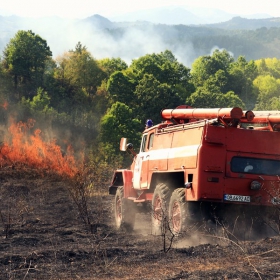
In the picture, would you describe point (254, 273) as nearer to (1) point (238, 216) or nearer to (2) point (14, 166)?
(1) point (238, 216)

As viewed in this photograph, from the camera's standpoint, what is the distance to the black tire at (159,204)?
15406 mm

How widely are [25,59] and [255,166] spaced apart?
60.6m

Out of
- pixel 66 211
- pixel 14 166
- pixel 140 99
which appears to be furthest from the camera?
pixel 140 99

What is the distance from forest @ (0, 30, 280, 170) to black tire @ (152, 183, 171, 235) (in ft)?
104

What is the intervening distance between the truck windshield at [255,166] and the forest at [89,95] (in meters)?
33.6

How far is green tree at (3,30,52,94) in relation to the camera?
71.4m

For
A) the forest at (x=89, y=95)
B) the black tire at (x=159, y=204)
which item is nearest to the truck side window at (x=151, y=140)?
the black tire at (x=159, y=204)

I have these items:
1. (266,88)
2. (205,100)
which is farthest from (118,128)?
(266,88)

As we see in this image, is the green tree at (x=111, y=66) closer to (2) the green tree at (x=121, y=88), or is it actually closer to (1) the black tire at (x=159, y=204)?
(2) the green tree at (x=121, y=88)

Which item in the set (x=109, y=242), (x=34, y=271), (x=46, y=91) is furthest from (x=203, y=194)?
(x=46, y=91)

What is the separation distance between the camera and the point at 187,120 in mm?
17234

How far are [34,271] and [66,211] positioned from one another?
540 inches

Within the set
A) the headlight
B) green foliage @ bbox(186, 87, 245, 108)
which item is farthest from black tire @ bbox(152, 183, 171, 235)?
green foliage @ bbox(186, 87, 245, 108)

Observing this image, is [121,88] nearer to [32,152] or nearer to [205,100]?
[205,100]
